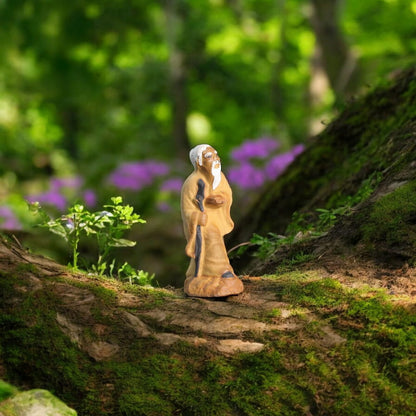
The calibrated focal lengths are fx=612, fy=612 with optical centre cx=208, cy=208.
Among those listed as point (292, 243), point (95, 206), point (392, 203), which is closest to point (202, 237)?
point (292, 243)

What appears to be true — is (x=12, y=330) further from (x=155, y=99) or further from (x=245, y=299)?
(x=155, y=99)

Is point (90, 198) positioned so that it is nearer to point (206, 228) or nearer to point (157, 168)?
point (157, 168)

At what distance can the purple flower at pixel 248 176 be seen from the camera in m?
10.5

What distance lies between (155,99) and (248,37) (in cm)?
332

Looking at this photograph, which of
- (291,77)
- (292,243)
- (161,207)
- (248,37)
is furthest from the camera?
(291,77)

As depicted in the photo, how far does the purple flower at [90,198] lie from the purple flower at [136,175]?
510 millimetres

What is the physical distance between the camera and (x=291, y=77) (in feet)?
70.8

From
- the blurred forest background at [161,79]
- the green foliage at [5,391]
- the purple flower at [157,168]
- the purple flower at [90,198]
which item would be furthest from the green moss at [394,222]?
the purple flower at [157,168]

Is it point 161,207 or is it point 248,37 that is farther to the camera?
point 248,37

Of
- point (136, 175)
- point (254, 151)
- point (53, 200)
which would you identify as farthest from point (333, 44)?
point (53, 200)

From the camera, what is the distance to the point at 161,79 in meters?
17.7

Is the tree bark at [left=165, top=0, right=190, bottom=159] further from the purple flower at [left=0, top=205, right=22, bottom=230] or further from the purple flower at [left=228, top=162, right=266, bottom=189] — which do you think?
the purple flower at [left=0, top=205, right=22, bottom=230]

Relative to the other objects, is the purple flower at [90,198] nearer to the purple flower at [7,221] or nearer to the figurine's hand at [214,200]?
the purple flower at [7,221]

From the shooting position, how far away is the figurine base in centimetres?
290
